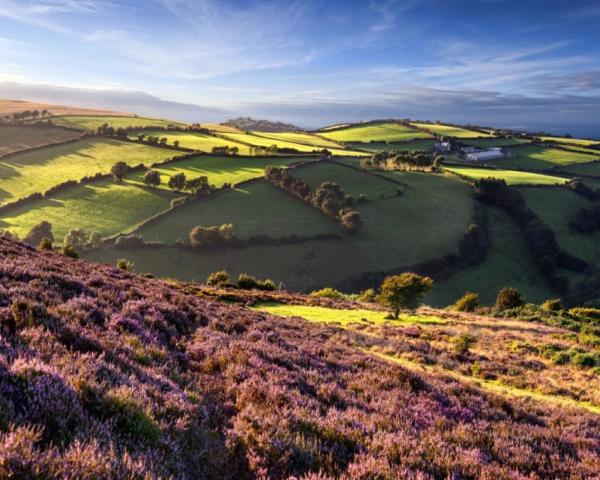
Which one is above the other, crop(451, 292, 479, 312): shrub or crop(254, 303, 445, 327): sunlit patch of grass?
crop(254, 303, 445, 327): sunlit patch of grass

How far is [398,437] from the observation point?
24.5ft

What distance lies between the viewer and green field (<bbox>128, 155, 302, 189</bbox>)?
110 metres

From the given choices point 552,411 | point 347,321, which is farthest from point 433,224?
point 552,411

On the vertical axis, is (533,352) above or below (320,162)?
below

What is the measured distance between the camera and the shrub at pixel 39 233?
77444mm

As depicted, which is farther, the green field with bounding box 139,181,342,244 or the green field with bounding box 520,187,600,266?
the green field with bounding box 520,187,600,266

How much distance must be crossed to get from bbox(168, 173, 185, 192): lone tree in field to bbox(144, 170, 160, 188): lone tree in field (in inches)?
153

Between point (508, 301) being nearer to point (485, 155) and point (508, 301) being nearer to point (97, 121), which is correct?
point (485, 155)

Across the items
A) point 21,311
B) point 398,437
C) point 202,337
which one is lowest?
point 202,337

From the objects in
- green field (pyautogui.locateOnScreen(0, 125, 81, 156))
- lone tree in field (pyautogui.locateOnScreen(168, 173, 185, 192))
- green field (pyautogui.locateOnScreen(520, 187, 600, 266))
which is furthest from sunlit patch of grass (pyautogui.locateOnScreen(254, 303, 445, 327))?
green field (pyautogui.locateOnScreen(0, 125, 81, 156))

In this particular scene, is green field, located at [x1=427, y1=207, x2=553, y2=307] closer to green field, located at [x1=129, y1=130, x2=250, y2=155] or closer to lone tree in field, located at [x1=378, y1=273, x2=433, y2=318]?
lone tree in field, located at [x1=378, y1=273, x2=433, y2=318]

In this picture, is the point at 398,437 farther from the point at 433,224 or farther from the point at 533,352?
the point at 433,224

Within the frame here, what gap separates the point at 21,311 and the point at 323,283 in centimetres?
7156

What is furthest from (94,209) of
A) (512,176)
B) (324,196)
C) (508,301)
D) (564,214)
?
(512,176)
